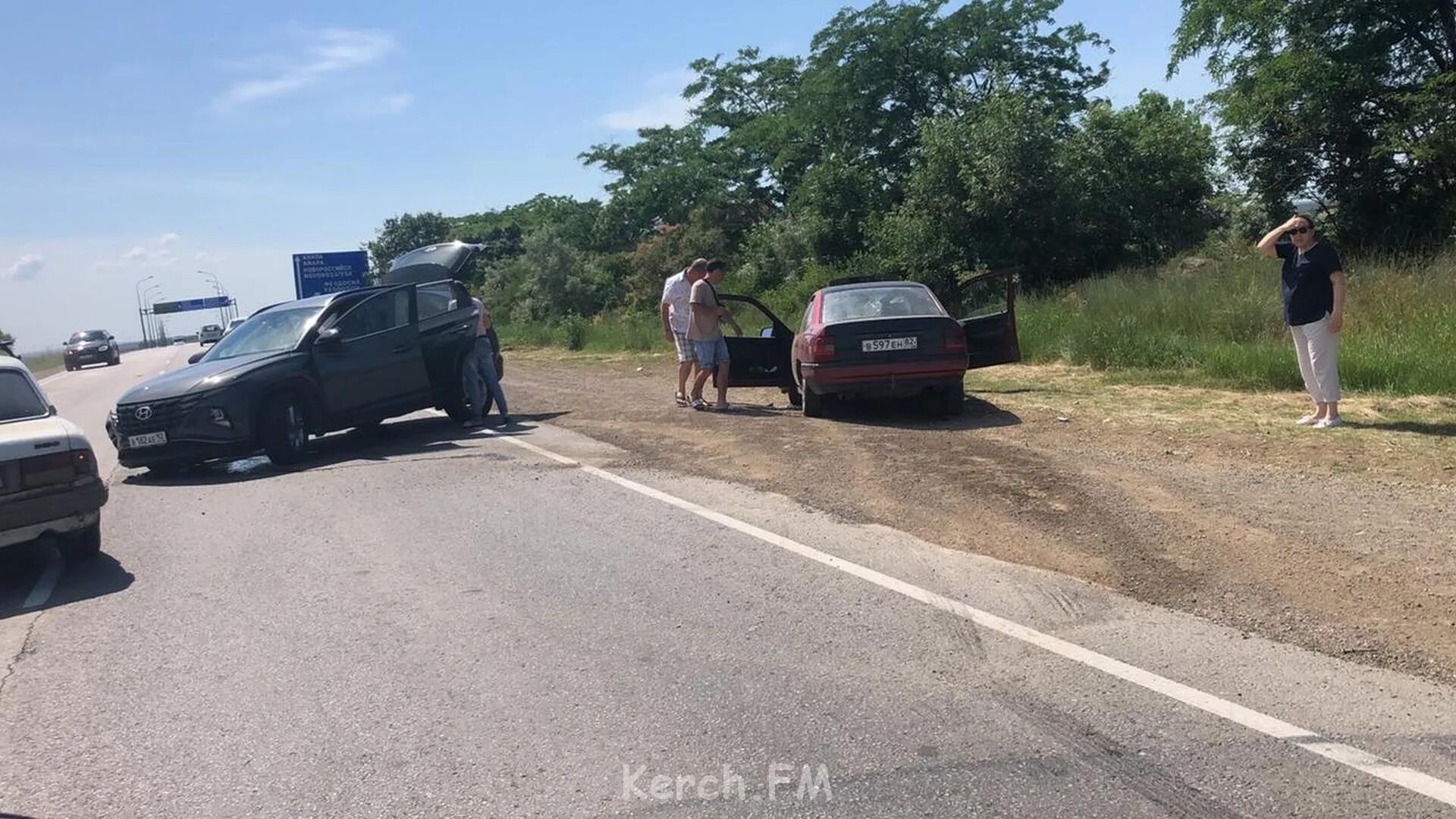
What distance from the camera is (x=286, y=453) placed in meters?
11.3

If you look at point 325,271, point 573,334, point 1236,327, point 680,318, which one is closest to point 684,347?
point 680,318

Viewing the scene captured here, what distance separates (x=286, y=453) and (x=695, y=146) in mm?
34994

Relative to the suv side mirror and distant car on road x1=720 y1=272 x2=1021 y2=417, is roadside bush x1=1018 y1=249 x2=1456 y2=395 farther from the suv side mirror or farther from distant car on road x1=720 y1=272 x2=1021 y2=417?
the suv side mirror

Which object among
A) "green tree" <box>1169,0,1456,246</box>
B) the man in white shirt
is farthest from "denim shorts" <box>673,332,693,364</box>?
"green tree" <box>1169,0,1456,246</box>

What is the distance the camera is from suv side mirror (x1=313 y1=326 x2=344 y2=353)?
11.8m

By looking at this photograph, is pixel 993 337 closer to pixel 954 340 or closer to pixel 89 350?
pixel 954 340

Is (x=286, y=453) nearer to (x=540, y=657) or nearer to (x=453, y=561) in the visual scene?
(x=453, y=561)

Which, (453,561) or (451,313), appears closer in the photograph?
(453,561)

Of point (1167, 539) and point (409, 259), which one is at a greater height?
point (409, 259)

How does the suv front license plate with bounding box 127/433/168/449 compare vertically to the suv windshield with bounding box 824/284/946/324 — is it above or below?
below

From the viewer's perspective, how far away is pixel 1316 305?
9.41m

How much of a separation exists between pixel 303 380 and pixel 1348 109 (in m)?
19.6

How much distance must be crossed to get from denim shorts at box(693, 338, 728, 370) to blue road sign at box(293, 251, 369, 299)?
2352 centimetres

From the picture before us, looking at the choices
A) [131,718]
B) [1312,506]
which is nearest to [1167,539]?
[1312,506]
